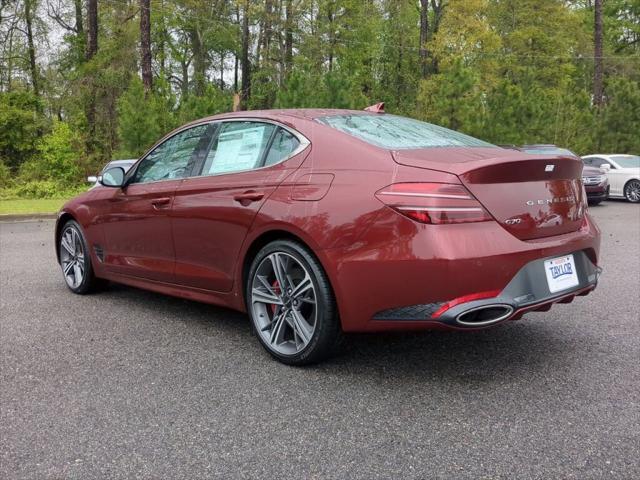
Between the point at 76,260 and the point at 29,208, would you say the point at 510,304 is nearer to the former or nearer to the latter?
the point at 76,260

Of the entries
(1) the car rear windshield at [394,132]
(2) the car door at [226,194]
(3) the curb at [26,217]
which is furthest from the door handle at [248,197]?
(3) the curb at [26,217]

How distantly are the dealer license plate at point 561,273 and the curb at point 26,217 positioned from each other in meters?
12.9

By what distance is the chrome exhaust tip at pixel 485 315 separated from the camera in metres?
3.06

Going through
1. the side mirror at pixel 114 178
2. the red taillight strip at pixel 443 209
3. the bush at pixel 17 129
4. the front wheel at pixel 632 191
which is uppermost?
the bush at pixel 17 129

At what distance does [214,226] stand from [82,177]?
2180 cm

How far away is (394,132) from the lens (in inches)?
154

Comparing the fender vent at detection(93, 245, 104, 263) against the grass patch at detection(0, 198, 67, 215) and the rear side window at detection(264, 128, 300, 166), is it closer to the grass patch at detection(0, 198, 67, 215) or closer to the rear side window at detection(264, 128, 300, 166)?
the rear side window at detection(264, 128, 300, 166)

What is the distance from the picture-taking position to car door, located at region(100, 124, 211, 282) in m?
4.55

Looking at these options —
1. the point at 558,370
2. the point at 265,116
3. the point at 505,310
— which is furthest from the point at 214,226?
the point at 558,370

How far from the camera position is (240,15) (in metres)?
39.1

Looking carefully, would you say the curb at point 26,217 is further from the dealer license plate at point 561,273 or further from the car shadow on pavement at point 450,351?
the dealer license plate at point 561,273

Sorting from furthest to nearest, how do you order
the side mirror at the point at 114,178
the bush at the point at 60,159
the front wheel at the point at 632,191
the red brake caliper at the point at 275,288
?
the bush at the point at 60,159 < the front wheel at the point at 632,191 < the side mirror at the point at 114,178 < the red brake caliper at the point at 275,288

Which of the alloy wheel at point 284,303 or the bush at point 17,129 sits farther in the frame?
the bush at point 17,129


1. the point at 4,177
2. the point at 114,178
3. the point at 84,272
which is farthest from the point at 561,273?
the point at 4,177
